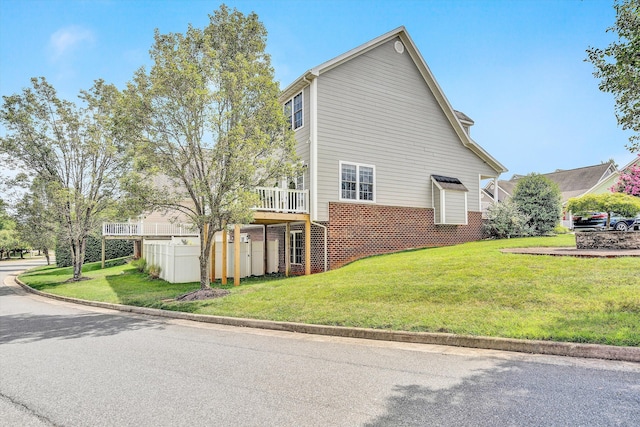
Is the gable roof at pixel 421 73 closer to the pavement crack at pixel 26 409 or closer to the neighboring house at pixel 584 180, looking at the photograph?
the pavement crack at pixel 26 409

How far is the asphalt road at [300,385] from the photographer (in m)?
3.79

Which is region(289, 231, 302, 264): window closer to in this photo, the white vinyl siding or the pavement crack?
the white vinyl siding

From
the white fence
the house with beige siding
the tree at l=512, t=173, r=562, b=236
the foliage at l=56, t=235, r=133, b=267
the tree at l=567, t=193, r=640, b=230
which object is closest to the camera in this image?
the tree at l=567, t=193, r=640, b=230

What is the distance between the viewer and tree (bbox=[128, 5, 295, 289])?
460 inches

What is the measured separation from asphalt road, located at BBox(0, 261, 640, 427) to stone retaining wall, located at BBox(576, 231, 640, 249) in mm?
7906

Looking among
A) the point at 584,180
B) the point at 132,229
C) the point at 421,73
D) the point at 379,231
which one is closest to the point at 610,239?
the point at 379,231

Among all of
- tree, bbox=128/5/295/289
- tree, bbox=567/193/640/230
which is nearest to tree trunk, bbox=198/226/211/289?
tree, bbox=128/5/295/289

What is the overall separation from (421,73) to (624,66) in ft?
41.1

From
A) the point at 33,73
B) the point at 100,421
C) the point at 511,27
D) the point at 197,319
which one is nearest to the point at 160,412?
the point at 100,421

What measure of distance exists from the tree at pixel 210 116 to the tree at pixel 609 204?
999cm

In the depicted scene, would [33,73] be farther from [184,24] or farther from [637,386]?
[637,386]

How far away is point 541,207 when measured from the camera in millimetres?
20062

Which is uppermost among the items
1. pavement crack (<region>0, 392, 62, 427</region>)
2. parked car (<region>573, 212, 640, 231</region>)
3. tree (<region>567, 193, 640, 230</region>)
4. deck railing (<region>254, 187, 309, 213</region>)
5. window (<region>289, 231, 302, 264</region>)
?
deck railing (<region>254, 187, 309, 213</region>)

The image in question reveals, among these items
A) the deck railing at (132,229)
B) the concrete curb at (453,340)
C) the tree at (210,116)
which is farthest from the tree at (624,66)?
the deck railing at (132,229)
